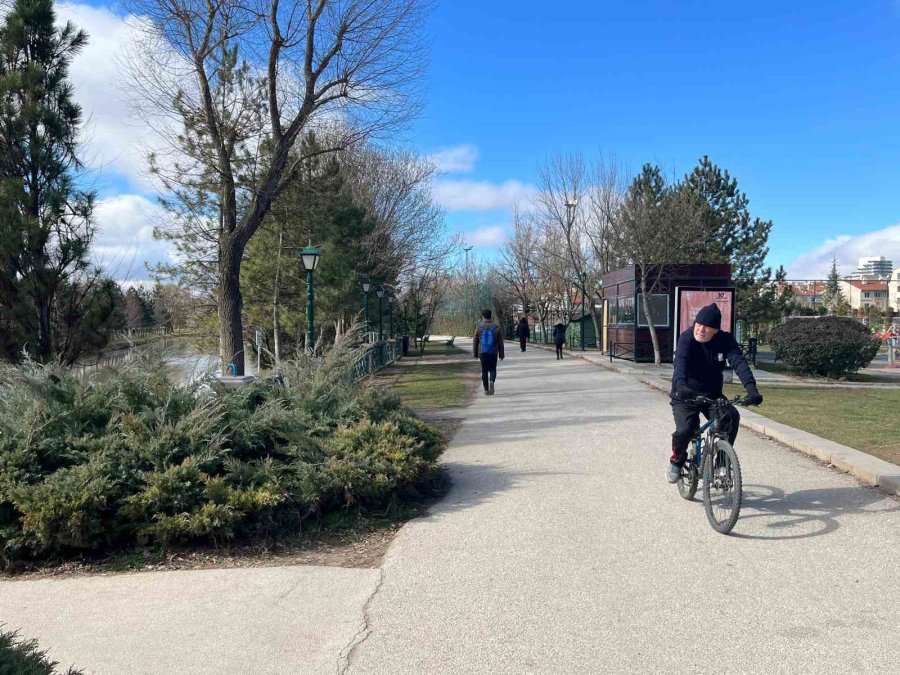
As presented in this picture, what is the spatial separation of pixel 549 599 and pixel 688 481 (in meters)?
2.64

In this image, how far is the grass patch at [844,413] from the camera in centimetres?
→ 841

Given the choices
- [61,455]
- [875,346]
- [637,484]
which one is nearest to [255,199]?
[61,455]

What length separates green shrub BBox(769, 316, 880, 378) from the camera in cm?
1844

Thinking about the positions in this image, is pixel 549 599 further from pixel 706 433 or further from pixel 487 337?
pixel 487 337

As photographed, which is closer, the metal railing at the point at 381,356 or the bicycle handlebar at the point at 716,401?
the bicycle handlebar at the point at 716,401

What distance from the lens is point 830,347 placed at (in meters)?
18.4

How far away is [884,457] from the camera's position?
7348 mm

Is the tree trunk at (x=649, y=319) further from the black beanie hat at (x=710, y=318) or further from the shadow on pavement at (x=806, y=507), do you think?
the black beanie hat at (x=710, y=318)

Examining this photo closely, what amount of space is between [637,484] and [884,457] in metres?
2.93

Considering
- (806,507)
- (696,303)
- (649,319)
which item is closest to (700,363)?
(806,507)

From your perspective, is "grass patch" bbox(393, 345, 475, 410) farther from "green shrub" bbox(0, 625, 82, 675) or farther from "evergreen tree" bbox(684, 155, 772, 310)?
"evergreen tree" bbox(684, 155, 772, 310)

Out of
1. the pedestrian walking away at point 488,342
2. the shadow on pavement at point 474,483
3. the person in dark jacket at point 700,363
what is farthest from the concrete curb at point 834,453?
the pedestrian walking away at point 488,342

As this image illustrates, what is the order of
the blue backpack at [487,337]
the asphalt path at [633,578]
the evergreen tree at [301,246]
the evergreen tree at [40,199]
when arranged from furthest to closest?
the evergreen tree at [301,246]
the blue backpack at [487,337]
the evergreen tree at [40,199]
the asphalt path at [633,578]

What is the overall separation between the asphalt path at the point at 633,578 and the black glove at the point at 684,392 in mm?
974
